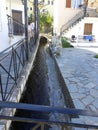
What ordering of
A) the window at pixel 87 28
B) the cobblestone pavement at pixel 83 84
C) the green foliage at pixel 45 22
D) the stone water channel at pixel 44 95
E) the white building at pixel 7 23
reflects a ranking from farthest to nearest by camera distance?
the green foliage at pixel 45 22
the window at pixel 87 28
the white building at pixel 7 23
the stone water channel at pixel 44 95
the cobblestone pavement at pixel 83 84

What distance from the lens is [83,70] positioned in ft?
25.1


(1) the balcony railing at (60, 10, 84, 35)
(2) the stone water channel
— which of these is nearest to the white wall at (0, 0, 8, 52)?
(2) the stone water channel

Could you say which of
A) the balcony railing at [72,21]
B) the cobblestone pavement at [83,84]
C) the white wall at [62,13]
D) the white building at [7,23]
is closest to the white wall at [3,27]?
the white building at [7,23]

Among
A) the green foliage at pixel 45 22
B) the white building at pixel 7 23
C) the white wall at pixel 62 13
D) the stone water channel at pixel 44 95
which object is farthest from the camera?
the green foliage at pixel 45 22

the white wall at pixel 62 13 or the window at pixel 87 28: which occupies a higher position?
the white wall at pixel 62 13

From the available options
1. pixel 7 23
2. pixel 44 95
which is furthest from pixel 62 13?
pixel 44 95

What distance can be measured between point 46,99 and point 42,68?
408 cm

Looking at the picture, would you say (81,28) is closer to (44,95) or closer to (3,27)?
(3,27)

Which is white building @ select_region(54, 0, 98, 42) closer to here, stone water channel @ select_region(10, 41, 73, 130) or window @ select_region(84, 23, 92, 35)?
window @ select_region(84, 23, 92, 35)

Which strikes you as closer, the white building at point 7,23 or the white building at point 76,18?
the white building at point 7,23

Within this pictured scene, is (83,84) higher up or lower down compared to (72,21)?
lower down

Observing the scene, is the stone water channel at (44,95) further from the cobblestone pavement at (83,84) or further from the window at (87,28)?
Result: the window at (87,28)

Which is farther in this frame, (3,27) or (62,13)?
(62,13)

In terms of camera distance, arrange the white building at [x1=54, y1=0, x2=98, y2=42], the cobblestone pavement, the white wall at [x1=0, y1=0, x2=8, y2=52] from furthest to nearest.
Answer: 1. the white building at [x1=54, y1=0, x2=98, y2=42]
2. the white wall at [x1=0, y1=0, x2=8, y2=52]
3. the cobblestone pavement
